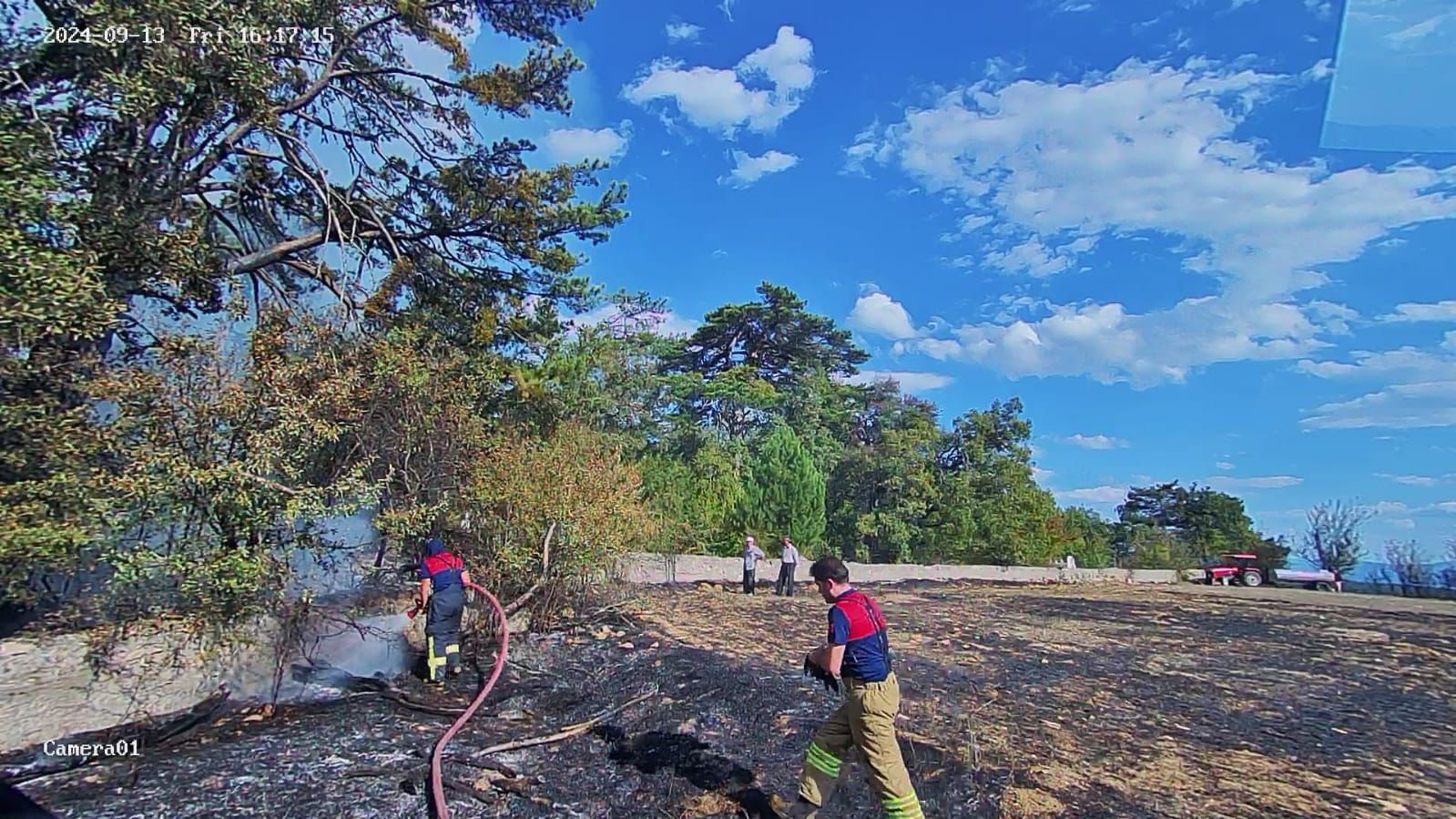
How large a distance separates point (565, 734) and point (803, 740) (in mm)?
1904

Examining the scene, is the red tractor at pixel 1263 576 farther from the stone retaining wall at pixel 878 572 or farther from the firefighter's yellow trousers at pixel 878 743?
the firefighter's yellow trousers at pixel 878 743

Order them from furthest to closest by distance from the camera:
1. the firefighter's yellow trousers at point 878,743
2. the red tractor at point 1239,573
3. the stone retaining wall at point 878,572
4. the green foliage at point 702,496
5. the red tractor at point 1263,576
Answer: the red tractor at point 1239,573, the red tractor at point 1263,576, the green foliage at point 702,496, the stone retaining wall at point 878,572, the firefighter's yellow trousers at point 878,743

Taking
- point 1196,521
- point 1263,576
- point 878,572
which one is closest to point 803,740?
point 878,572

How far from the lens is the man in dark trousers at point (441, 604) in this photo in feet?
23.6

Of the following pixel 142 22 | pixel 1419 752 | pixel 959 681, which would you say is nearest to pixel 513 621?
pixel 959 681

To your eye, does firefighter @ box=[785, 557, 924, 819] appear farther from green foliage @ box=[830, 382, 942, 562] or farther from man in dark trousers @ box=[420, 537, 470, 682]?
green foliage @ box=[830, 382, 942, 562]

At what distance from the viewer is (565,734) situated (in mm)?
5812

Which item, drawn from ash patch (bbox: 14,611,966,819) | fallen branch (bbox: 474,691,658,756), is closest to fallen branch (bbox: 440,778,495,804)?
ash patch (bbox: 14,611,966,819)

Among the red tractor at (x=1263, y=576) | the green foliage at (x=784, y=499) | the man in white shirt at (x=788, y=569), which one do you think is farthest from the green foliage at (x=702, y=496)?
the red tractor at (x=1263, y=576)

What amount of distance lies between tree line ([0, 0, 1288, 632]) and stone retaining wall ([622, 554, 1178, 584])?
73cm

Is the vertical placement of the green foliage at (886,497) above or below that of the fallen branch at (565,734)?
above

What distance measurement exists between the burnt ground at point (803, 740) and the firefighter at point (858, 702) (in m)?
0.72

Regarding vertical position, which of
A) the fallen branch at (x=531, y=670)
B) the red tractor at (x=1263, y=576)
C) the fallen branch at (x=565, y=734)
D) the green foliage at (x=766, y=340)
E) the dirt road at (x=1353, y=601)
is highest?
the green foliage at (x=766, y=340)

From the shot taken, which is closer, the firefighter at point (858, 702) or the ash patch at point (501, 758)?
the firefighter at point (858, 702)
